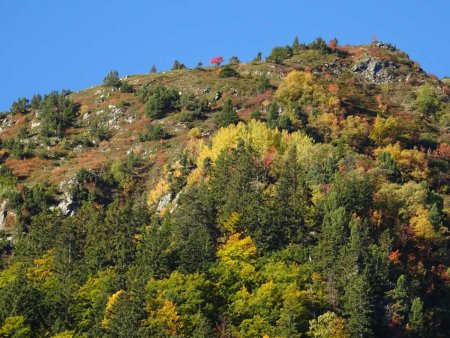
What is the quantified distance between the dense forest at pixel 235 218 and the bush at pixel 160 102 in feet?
1.57

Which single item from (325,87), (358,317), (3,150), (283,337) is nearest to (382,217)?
(358,317)

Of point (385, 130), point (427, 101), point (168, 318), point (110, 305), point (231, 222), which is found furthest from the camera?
point (427, 101)

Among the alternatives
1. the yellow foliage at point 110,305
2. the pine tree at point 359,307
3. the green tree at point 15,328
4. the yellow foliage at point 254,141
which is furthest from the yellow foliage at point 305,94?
the green tree at point 15,328

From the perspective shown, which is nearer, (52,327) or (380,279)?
(52,327)

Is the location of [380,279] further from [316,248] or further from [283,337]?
[283,337]

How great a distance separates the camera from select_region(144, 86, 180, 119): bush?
179 m

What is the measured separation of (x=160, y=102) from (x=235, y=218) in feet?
222

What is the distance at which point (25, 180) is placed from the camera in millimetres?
160875

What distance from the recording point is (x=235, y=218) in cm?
11806

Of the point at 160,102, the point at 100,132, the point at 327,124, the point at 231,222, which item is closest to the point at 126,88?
the point at 160,102

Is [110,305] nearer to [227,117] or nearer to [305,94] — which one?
[227,117]

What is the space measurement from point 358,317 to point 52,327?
112 feet

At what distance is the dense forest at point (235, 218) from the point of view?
100875 millimetres

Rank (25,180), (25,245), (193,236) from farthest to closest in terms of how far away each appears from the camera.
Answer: (25,180) < (25,245) < (193,236)
